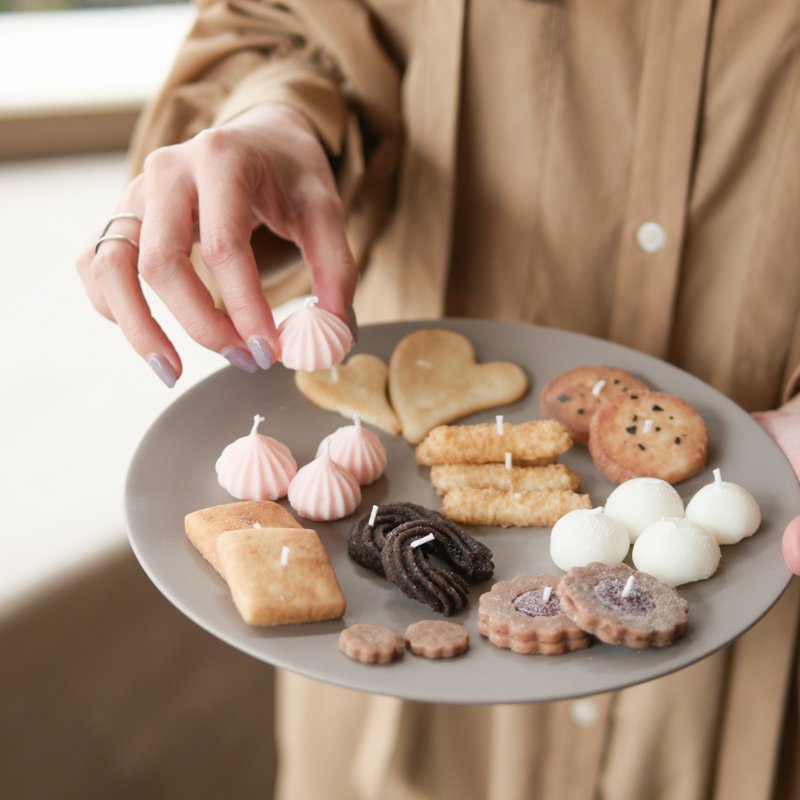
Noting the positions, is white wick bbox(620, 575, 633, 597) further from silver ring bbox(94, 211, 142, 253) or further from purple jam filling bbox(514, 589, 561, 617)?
silver ring bbox(94, 211, 142, 253)

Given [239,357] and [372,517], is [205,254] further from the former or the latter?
[372,517]

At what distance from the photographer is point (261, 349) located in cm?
92

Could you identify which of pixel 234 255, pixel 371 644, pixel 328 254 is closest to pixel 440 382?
pixel 328 254

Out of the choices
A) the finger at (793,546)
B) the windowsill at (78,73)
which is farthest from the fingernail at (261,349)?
the windowsill at (78,73)

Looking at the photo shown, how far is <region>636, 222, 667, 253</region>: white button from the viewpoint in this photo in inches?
44.7

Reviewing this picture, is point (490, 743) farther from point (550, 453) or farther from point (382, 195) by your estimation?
point (382, 195)

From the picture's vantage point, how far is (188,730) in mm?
1858

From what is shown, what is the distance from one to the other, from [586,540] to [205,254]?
0.45 meters

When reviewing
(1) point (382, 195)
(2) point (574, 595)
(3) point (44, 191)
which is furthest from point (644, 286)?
(3) point (44, 191)

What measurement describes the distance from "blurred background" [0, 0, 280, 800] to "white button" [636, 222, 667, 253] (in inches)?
37.9

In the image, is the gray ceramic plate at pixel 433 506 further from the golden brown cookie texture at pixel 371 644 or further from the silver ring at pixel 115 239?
the silver ring at pixel 115 239

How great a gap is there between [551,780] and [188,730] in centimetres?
80

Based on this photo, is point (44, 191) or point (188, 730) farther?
point (44, 191)

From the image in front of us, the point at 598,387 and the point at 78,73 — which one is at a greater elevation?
the point at 598,387
